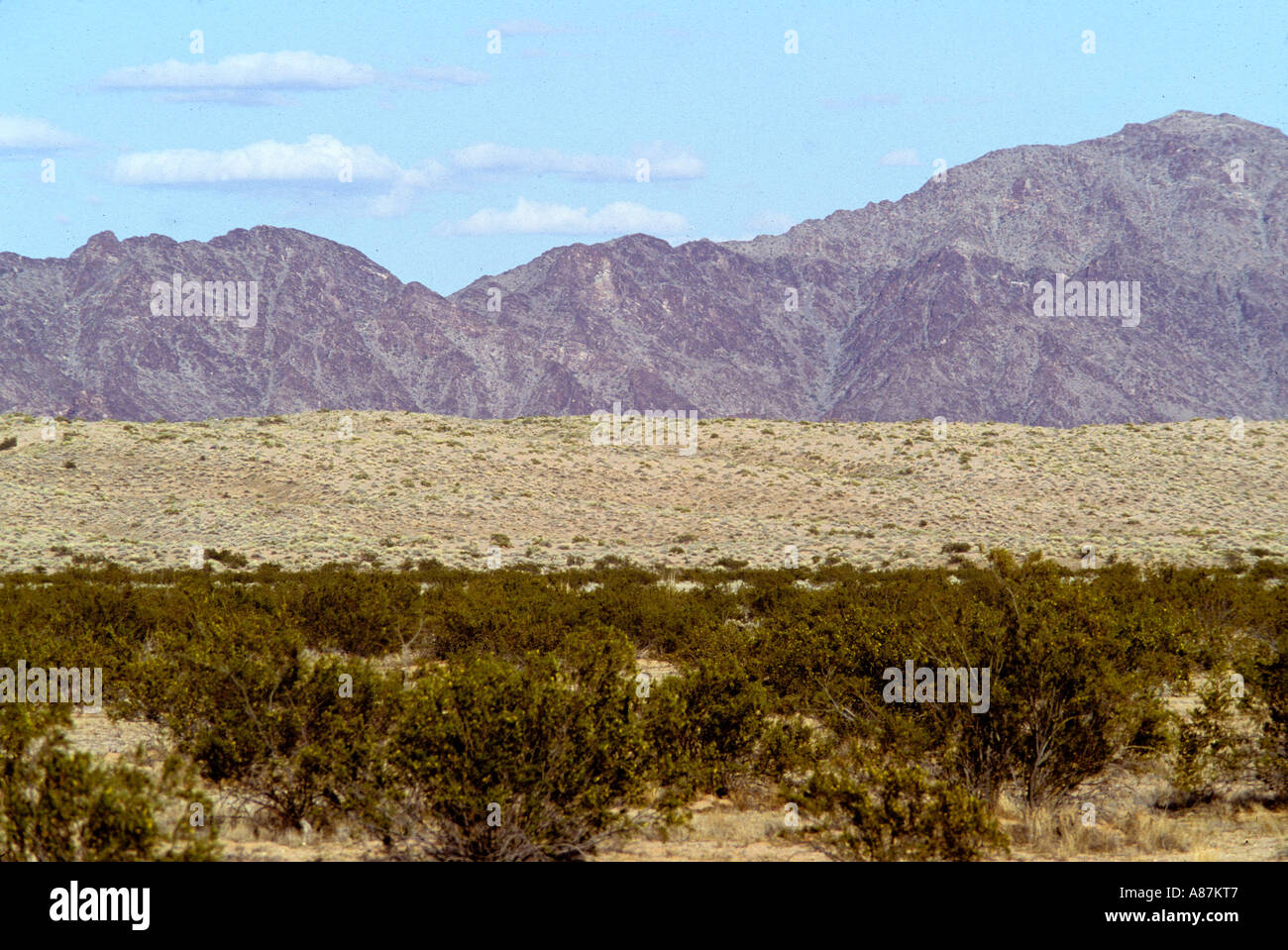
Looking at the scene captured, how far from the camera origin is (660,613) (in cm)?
2097

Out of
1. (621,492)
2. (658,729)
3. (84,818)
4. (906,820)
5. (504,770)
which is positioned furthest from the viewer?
(621,492)

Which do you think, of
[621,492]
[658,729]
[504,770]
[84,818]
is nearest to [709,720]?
[658,729]

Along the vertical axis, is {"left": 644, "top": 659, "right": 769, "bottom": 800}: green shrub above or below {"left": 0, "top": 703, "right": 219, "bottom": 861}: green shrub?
below

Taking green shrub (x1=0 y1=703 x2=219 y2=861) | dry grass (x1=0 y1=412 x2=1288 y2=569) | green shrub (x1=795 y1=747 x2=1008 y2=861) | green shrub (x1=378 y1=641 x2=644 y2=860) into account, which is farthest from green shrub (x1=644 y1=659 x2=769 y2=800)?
dry grass (x1=0 y1=412 x2=1288 y2=569)

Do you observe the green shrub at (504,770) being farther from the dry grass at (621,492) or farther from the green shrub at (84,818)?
the dry grass at (621,492)

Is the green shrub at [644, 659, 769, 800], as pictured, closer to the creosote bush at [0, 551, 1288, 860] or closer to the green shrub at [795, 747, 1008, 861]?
the creosote bush at [0, 551, 1288, 860]

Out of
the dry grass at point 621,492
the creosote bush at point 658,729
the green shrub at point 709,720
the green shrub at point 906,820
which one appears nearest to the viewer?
the green shrub at point 906,820

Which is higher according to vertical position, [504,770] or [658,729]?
[504,770]

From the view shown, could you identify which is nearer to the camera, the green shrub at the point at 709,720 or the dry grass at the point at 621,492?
the green shrub at the point at 709,720

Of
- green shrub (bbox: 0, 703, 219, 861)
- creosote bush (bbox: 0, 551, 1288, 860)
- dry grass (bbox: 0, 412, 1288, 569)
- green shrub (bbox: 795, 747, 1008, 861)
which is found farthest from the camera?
dry grass (bbox: 0, 412, 1288, 569)

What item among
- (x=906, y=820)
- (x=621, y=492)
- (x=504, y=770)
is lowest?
(x=621, y=492)

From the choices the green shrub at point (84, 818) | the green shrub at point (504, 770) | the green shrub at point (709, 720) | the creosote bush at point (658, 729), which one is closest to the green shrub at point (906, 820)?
the creosote bush at point (658, 729)

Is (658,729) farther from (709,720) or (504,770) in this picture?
(504,770)

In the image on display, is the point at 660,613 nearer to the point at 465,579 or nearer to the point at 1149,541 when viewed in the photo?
the point at 465,579
